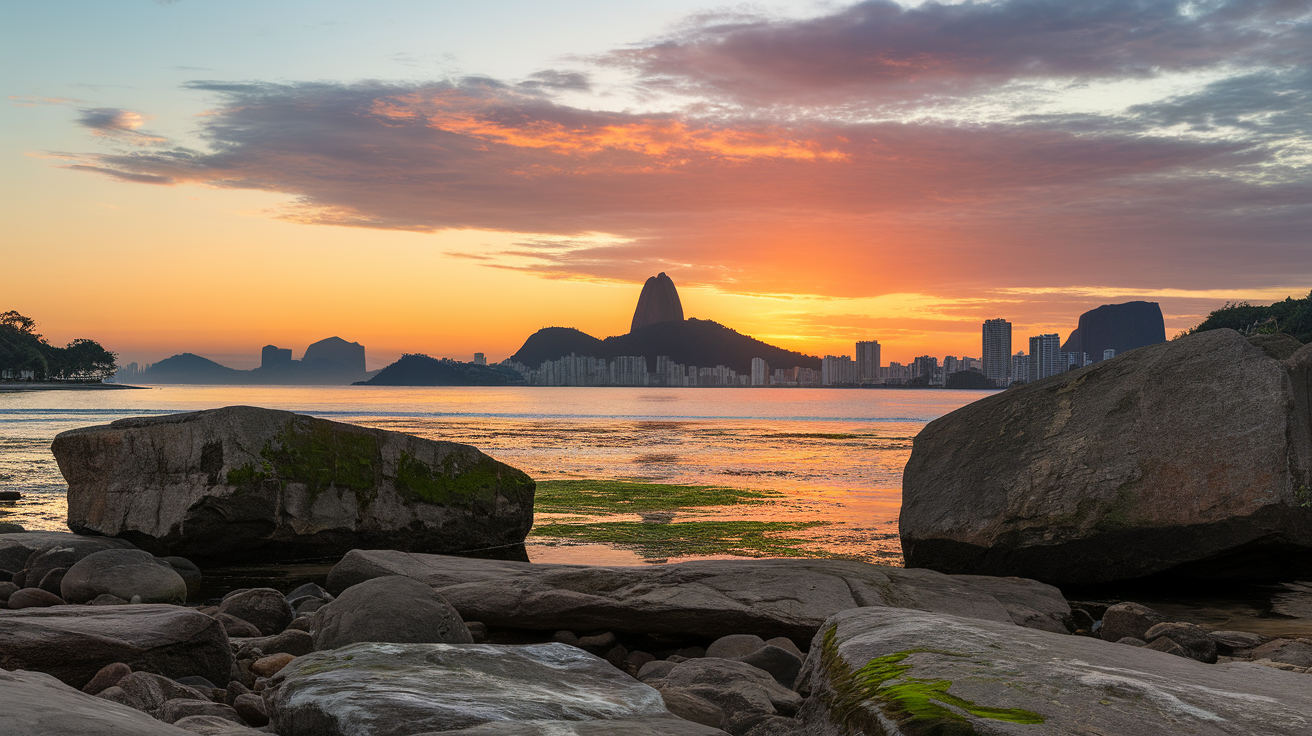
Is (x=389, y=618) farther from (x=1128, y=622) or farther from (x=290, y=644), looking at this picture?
(x=1128, y=622)

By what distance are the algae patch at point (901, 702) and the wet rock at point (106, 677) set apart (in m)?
4.21

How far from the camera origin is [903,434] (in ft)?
147

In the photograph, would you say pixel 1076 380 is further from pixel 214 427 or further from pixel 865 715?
pixel 214 427

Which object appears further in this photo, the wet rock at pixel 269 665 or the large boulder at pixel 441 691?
the wet rock at pixel 269 665

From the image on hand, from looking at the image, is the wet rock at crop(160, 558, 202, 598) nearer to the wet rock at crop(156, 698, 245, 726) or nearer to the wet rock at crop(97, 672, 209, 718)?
the wet rock at crop(97, 672, 209, 718)

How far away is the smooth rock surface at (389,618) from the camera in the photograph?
6.16 metres

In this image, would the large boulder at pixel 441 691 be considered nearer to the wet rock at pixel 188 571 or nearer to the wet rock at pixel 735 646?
the wet rock at pixel 735 646

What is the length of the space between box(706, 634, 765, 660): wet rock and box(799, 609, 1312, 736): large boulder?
8.57ft

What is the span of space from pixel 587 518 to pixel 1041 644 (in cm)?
1270

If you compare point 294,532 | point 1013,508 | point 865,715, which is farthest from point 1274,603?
point 294,532

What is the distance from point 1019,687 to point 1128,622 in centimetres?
564

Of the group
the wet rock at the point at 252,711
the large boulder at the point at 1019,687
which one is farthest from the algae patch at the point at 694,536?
the large boulder at the point at 1019,687

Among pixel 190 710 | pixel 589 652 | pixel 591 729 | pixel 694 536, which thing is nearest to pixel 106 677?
pixel 190 710

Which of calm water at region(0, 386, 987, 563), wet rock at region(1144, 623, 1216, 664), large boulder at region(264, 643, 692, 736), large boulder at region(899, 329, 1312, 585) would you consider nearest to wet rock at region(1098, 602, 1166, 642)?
wet rock at region(1144, 623, 1216, 664)
